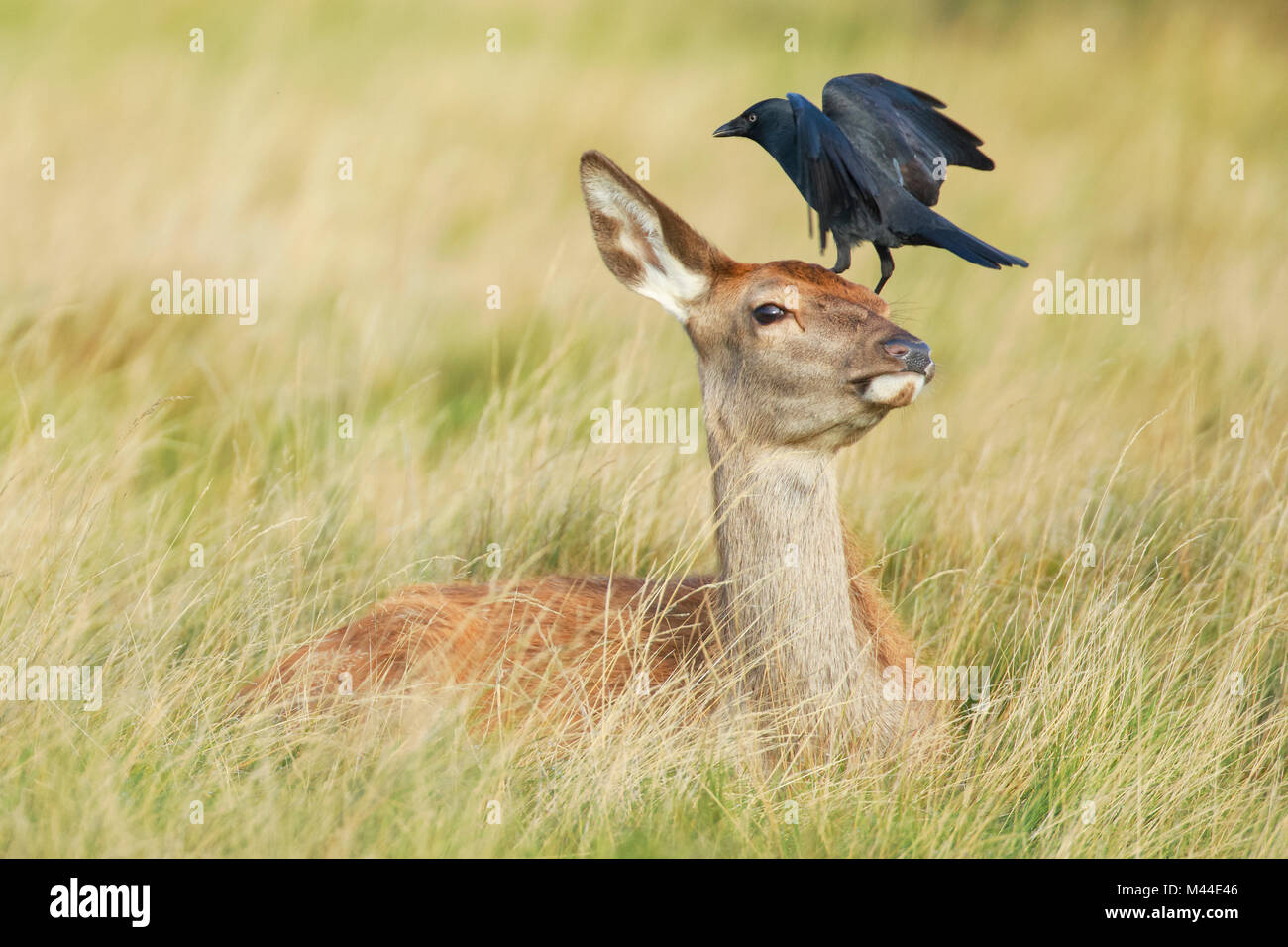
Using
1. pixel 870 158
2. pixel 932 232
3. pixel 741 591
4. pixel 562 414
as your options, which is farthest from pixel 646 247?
pixel 562 414

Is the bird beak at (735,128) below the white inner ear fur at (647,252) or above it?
above

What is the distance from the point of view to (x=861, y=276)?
1009 centimetres

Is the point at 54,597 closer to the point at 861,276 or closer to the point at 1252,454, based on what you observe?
the point at 1252,454

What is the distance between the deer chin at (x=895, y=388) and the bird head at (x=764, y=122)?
978 millimetres

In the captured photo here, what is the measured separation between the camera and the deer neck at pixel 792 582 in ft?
16.0

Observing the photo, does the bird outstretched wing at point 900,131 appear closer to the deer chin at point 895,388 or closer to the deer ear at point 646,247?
the deer ear at point 646,247

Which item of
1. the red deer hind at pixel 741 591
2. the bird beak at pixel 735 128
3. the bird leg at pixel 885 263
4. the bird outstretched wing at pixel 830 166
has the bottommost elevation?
the red deer hind at pixel 741 591

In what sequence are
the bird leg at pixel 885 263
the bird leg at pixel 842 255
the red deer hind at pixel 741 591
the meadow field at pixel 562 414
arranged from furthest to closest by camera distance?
the bird leg at pixel 885 263 → the bird leg at pixel 842 255 → the red deer hind at pixel 741 591 → the meadow field at pixel 562 414

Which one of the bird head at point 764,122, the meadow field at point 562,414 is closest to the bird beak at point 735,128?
the bird head at point 764,122

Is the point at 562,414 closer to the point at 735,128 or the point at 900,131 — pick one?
the point at 735,128

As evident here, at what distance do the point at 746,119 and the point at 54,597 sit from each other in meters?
2.68

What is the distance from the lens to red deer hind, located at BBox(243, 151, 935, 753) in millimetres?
4840

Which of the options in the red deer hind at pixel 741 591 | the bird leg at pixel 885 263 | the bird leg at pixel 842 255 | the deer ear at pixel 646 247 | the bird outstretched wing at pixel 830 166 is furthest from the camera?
the bird leg at pixel 885 263

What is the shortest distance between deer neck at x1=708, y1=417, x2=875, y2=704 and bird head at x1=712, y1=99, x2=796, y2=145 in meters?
1.07
